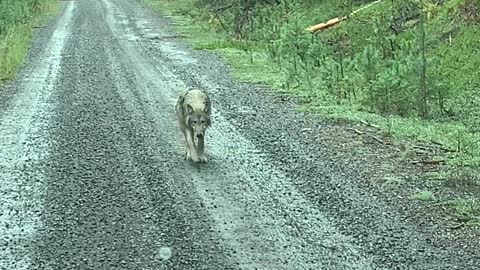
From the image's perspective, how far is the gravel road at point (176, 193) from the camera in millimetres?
5707

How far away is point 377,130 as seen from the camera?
9.82 metres

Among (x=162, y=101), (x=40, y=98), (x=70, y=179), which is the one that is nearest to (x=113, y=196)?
(x=70, y=179)

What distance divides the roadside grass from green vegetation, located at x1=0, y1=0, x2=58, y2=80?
4.30 m

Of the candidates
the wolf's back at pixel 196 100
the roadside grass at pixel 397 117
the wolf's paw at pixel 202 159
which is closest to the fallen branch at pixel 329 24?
the roadside grass at pixel 397 117

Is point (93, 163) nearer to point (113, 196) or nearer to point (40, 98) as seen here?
point (113, 196)

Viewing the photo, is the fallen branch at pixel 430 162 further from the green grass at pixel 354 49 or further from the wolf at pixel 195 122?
the wolf at pixel 195 122

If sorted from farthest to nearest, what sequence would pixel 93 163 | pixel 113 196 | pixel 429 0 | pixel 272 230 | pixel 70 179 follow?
pixel 429 0
pixel 93 163
pixel 70 179
pixel 113 196
pixel 272 230

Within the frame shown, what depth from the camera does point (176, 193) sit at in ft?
23.9

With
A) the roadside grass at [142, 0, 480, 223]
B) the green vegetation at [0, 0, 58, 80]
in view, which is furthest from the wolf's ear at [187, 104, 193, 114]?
the green vegetation at [0, 0, 58, 80]

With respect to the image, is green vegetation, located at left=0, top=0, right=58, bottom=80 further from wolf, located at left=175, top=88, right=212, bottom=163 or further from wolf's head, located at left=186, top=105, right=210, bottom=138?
wolf's head, located at left=186, top=105, right=210, bottom=138

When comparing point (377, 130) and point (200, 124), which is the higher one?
point (200, 124)

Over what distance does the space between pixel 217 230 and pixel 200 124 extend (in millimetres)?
2222

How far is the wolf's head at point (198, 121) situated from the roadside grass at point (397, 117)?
7.75 feet

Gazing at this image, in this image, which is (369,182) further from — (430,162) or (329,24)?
(329,24)
